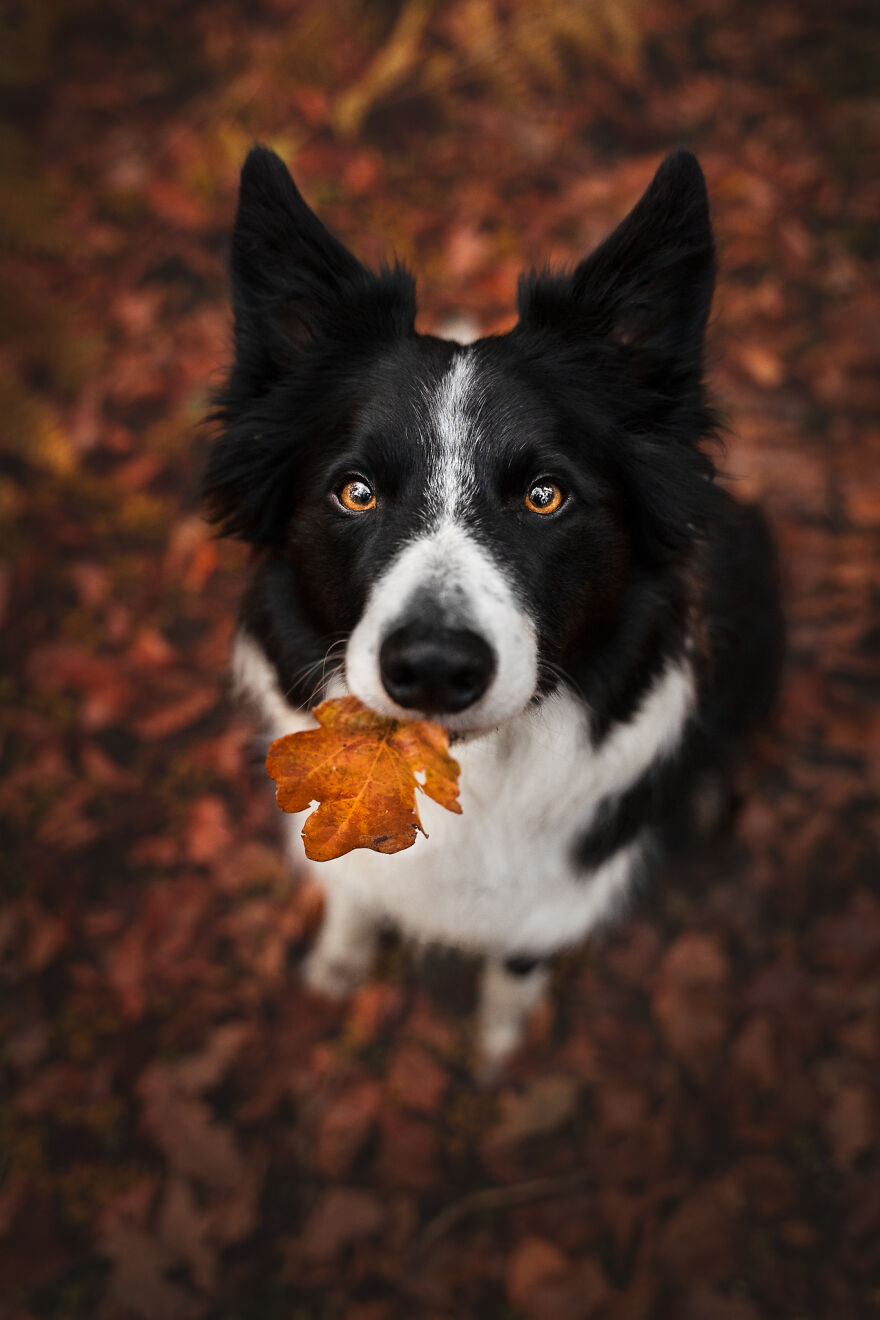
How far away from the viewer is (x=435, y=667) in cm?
165

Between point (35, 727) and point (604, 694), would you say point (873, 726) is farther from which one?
point (35, 727)

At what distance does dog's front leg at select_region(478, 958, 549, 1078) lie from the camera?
10.4ft

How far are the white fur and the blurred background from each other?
3.36 ft

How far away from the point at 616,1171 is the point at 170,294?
185 inches

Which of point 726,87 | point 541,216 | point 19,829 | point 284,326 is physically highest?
point 726,87

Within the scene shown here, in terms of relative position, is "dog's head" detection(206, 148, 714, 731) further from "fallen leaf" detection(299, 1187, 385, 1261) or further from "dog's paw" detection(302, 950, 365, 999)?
"fallen leaf" detection(299, 1187, 385, 1261)

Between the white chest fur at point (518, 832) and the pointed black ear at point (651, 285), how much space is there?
0.88 meters

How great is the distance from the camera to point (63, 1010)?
321cm

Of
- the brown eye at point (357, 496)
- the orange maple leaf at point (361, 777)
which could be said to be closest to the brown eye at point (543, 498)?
the brown eye at point (357, 496)

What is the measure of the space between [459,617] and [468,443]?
→ 0.50m

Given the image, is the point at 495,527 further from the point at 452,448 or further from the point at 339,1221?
the point at 339,1221

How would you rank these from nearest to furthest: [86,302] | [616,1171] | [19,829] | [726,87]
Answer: [616,1171] < [19,829] < [86,302] < [726,87]

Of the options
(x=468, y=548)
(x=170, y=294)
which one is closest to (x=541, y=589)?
(x=468, y=548)

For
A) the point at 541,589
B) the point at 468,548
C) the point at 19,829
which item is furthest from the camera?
the point at 19,829
